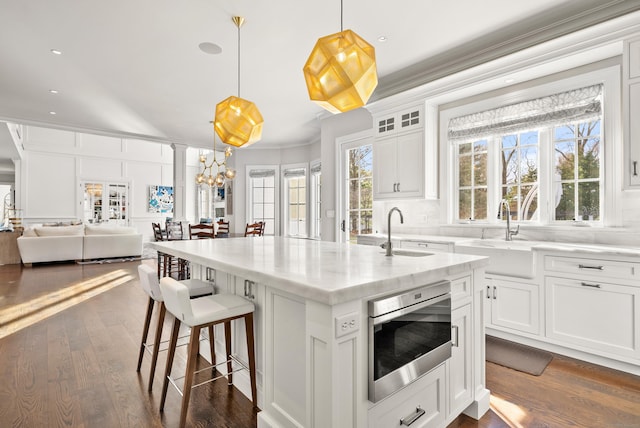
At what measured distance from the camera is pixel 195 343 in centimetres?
169

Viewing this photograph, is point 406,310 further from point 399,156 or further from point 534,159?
point 399,156

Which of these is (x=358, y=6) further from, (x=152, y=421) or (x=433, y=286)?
(x=152, y=421)

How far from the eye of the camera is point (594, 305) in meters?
2.45

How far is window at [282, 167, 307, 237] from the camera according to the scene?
25.3ft

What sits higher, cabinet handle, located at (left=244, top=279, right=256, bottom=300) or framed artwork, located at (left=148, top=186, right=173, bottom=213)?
framed artwork, located at (left=148, top=186, right=173, bottom=213)

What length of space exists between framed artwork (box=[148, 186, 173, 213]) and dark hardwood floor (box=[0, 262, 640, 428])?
8.53 meters

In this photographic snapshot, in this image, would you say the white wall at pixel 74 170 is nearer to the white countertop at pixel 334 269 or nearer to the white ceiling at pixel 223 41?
the white ceiling at pixel 223 41

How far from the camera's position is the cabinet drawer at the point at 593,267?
7.58 ft

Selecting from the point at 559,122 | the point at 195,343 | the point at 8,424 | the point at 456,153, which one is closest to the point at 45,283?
the point at 8,424

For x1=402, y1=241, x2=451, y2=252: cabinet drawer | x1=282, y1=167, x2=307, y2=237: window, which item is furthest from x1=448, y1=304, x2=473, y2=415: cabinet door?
x1=282, y1=167, x2=307, y2=237: window

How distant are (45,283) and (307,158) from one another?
5434 mm

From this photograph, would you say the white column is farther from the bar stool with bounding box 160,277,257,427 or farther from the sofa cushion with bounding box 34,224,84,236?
the bar stool with bounding box 160,277,257,427

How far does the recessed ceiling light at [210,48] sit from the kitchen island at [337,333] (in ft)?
7.96

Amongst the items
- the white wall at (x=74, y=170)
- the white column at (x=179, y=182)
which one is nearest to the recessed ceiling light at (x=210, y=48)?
the white column at (x=179, y=182)
